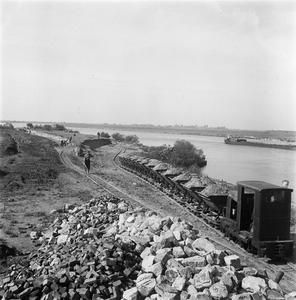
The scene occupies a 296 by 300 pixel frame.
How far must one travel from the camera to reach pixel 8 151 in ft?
93.6

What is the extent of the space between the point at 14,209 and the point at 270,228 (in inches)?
394

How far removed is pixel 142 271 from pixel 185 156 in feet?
106

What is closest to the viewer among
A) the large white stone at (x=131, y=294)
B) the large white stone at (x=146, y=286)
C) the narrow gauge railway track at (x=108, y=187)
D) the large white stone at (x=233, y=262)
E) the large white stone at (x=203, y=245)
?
the large white stone at (x=131, y=294)

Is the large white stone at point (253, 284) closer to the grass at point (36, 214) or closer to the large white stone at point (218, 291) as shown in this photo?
the large white stone at point (218, 291)

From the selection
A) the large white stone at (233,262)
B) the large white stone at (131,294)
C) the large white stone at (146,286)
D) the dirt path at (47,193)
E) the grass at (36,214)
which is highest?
the large white stone at (233,262)

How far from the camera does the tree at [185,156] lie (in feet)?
126

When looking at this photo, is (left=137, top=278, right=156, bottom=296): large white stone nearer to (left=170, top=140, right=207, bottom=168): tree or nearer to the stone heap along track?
the stone heap along track

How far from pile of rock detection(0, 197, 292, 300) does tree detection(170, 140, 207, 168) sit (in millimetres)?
29401

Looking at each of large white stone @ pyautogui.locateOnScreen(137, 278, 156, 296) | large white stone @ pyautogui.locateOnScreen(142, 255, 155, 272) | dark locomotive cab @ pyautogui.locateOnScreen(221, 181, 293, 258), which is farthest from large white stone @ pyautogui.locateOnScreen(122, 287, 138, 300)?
dark locomotive cab @ pyautogui.locateOnScreen(221, 181, 293, 258)

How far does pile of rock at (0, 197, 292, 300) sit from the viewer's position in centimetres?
612

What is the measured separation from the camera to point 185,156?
3897 centimetres

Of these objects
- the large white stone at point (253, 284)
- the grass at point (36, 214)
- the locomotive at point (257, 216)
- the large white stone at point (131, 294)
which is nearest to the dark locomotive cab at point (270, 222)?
the locomotive at point (257, 216)

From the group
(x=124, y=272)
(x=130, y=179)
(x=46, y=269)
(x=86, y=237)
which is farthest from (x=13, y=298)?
(x=130, y=179)

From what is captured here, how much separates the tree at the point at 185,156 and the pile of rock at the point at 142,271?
96.5ft
